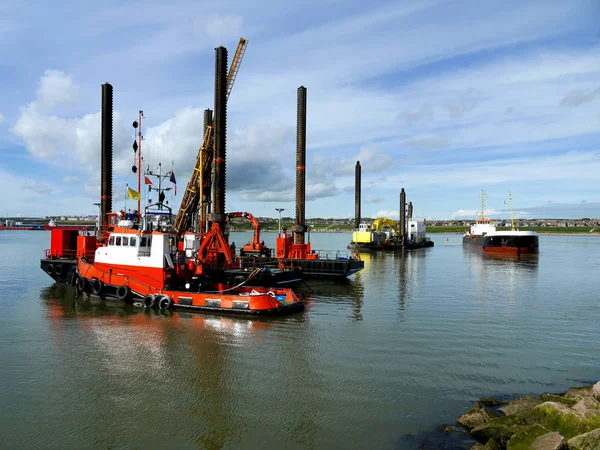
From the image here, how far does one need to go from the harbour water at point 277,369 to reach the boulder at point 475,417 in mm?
530

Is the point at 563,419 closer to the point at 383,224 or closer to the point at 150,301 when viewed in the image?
the point at 150,301

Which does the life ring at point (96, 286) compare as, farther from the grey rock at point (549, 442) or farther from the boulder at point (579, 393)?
the grey rock at point (549, 442)

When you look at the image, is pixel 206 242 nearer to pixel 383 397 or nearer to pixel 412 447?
pixel 383 397

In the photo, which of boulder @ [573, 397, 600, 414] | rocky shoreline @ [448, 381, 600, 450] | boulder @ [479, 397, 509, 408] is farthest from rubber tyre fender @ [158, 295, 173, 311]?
boulder @ [573, 397, 600, 414]

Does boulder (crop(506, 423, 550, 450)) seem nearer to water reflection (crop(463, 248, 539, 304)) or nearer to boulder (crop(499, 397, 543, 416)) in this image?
boulder (crop(499, 397, 543, 416))

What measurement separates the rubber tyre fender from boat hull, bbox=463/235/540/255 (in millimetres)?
57867

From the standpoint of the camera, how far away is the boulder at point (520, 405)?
9.74 metres

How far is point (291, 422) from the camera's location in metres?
9.87

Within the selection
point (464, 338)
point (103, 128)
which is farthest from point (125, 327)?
point (103, 128)

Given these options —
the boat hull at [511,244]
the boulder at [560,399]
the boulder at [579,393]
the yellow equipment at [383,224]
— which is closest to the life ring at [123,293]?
the boulder at [560,399]

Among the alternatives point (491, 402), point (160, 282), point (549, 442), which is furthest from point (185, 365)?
point (549, 442)

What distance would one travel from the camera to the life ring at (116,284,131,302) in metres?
22.3

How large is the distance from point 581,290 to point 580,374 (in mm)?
19362

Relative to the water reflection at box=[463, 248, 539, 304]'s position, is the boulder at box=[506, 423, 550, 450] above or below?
above
